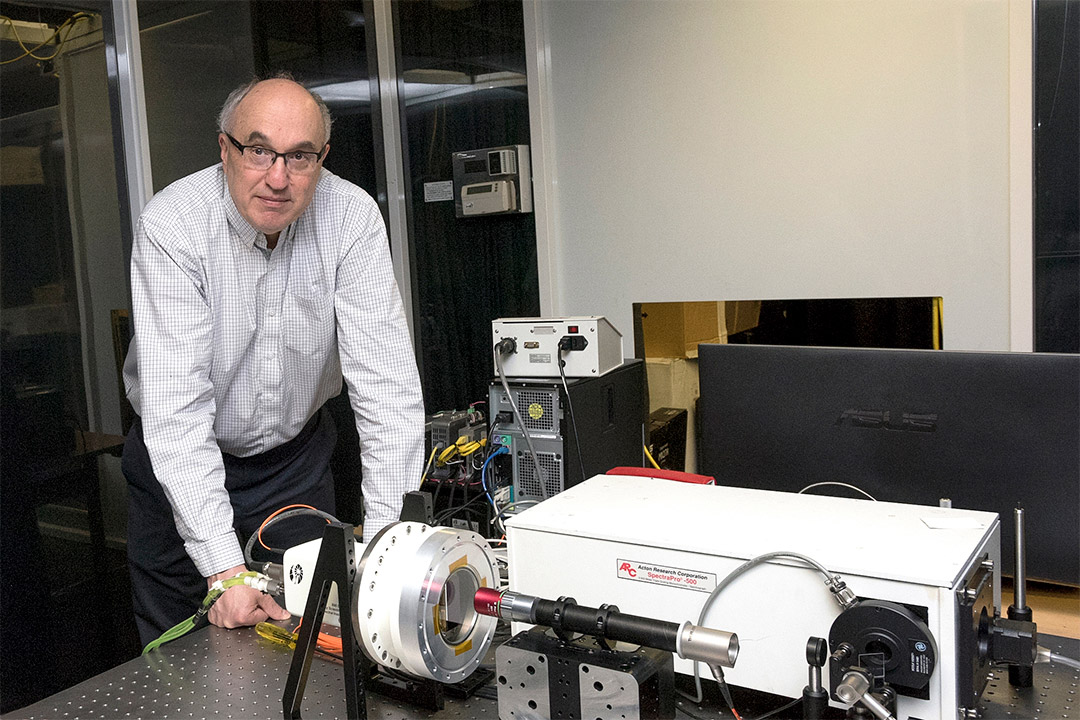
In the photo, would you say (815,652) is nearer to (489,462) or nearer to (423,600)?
(423,600)

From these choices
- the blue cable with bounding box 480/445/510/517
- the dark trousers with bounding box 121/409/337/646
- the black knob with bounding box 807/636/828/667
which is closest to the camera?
the black knob with bounding box 807/636/828/667

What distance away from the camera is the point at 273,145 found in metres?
1.55

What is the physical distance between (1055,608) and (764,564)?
0.72m

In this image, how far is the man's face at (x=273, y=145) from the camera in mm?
1555

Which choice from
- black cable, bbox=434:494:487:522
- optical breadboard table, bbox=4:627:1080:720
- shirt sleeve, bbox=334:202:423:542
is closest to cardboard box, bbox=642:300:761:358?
black cable, bbox=434:494:487:522

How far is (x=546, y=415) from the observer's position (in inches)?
83.8

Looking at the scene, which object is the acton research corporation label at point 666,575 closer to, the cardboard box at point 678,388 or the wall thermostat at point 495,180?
the cardboard box at point 678,388

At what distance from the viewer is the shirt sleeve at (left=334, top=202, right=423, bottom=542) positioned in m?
1.66

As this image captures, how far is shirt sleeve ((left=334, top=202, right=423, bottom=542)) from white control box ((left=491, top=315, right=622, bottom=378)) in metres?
0.55

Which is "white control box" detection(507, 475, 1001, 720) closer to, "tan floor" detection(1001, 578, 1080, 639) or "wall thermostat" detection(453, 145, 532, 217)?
"tan floor" detection(1001, 578, 1080, 639)

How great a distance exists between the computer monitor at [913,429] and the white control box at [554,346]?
827mm

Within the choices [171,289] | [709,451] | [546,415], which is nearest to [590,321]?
[546,415]

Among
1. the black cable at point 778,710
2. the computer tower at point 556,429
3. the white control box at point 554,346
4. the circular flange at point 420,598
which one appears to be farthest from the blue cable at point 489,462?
the black cable at point 778,710

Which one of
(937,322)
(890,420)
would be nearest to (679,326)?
(937,322)
